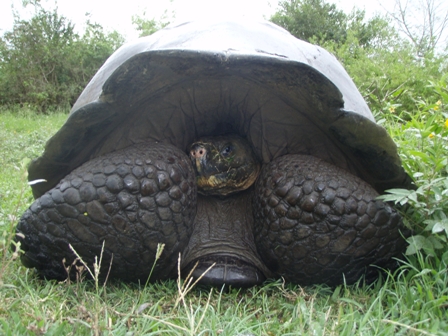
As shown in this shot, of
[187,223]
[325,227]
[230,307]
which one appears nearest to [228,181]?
[187,223]

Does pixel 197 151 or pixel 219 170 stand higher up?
pixel 197 151

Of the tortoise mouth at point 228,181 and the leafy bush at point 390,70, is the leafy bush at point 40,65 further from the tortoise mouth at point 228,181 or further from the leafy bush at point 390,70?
the tortoise mouth at point 228,181

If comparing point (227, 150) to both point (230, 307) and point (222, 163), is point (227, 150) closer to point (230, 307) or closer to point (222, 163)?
point (222, 163)

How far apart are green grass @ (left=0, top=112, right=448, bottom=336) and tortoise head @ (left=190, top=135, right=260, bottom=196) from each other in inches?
18.8

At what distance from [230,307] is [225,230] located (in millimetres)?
537

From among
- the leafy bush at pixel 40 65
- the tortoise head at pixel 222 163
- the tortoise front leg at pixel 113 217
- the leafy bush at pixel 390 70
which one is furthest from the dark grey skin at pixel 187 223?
the leafy bush at pixel 40 65

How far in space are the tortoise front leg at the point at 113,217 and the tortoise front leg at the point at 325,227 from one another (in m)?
0.38

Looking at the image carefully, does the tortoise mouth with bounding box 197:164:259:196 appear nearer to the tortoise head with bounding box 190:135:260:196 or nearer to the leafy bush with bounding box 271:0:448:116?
the tortoise head with bounding box 190:135:260:196

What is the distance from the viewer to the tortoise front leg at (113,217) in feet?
5.05

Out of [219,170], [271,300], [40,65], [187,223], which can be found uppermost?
[40,65]

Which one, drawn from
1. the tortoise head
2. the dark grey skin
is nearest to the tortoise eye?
the tortoise head

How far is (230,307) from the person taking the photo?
1440mm

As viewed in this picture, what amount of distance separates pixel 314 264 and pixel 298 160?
0.44m

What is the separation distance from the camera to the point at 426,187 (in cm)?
165
